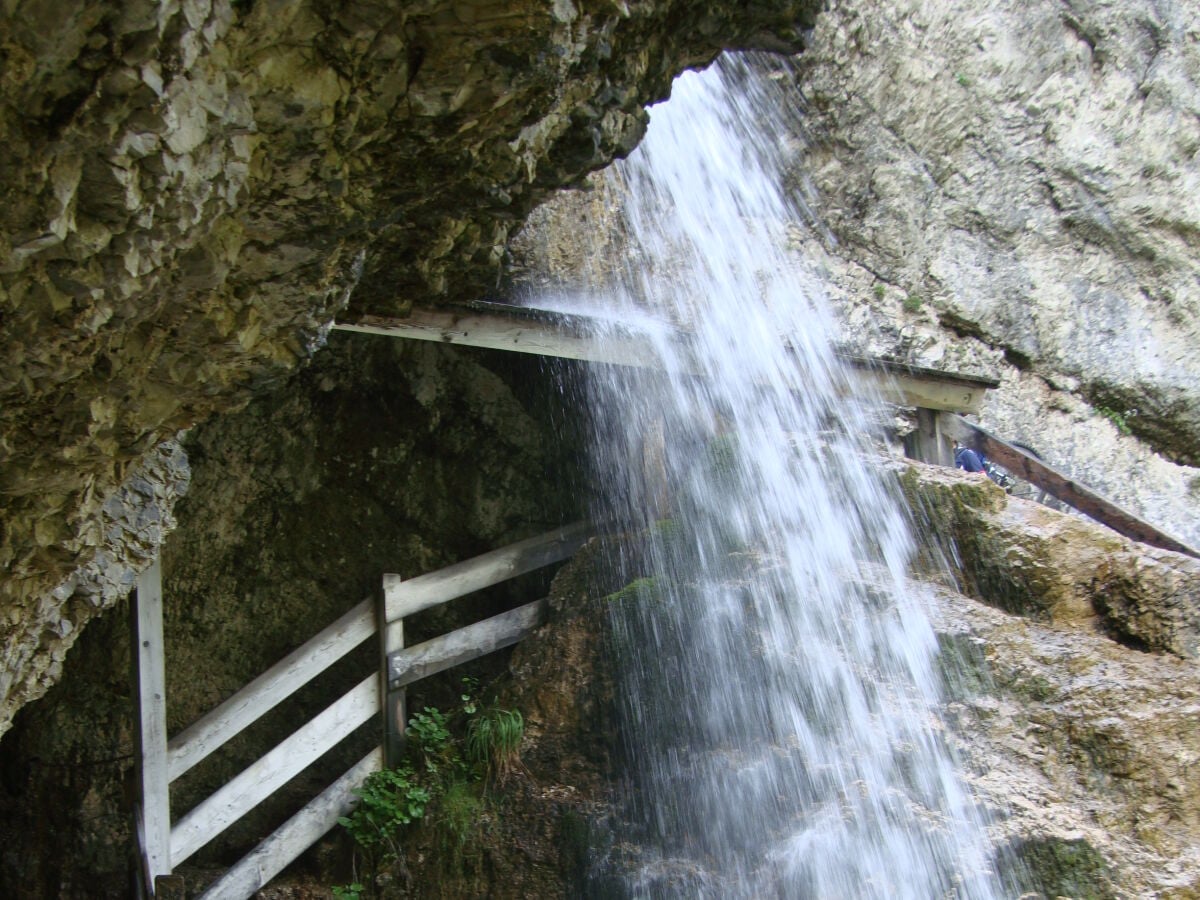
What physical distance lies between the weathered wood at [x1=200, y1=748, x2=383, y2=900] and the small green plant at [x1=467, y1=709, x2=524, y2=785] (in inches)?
26.8

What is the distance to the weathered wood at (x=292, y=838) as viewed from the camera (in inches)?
206

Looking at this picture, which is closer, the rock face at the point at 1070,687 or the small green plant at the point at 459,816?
the rock face at the point at 1070,687

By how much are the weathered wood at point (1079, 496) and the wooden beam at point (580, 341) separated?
1.24 feet

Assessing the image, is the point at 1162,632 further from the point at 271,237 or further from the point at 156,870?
the point at 156,870

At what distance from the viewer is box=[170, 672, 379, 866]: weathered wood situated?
508 cm

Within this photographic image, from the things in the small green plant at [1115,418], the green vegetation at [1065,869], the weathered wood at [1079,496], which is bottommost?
the green vegetation at [1065,869]

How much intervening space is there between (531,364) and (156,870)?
3675mm

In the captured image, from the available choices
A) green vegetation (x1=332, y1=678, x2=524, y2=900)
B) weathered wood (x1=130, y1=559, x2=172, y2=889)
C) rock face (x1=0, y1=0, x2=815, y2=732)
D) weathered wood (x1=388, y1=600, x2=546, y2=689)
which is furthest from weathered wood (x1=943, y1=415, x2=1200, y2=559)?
weathered wood (x1=130, y1=559, x2=172, y2=889)

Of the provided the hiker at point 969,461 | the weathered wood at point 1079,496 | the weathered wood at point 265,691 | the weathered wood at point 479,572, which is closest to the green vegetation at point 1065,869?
the weathered wood at point 1079,496

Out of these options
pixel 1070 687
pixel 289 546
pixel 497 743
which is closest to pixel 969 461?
pixel 1070 687

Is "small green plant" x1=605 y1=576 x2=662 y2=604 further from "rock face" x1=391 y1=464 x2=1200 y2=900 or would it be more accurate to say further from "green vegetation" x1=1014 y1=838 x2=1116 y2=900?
"green vegetation" x1=1014 y1=838 x2=1116 y2=900

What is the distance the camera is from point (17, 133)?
2.10 m

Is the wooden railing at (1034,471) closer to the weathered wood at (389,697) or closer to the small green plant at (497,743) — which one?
the small green plant at (497,743)

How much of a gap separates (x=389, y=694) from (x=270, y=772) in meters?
0.74
